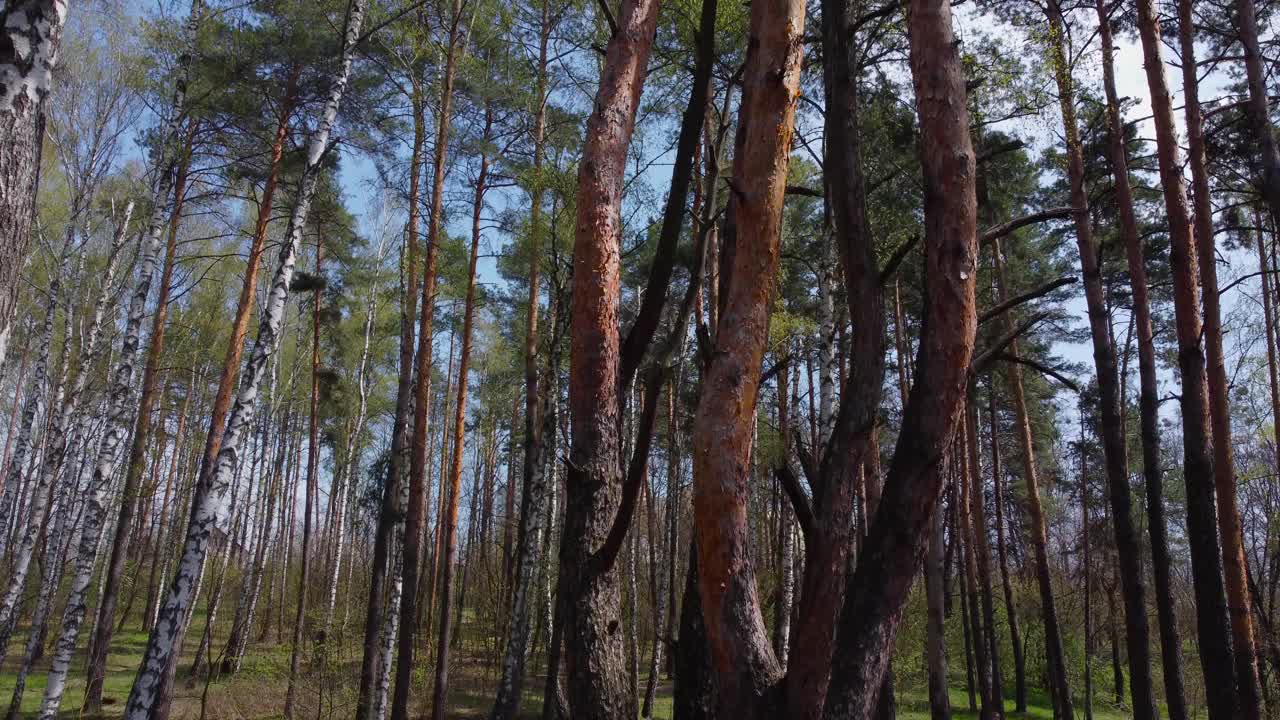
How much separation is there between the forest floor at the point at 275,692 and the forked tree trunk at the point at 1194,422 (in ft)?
30.0

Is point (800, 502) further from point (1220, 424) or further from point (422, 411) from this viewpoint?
point (422, 411)

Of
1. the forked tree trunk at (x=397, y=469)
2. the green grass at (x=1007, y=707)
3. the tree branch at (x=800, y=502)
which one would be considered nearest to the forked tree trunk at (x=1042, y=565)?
the green grass at (x=1007, y=707)

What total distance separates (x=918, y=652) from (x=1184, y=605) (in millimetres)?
11433

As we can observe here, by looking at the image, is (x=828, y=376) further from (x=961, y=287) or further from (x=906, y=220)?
(x=961, y=287)

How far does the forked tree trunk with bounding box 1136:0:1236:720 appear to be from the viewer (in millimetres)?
6848

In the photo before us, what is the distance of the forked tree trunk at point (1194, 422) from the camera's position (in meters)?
6.85

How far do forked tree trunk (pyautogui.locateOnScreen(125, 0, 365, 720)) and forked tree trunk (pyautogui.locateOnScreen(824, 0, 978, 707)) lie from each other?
20.8ft

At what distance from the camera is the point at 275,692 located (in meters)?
14.2

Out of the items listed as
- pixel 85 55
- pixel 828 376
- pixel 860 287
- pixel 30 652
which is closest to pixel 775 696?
pixel 860 287

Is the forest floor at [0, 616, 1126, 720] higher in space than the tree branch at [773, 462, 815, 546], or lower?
lower

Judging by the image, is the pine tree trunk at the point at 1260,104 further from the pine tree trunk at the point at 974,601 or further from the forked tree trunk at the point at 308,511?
the forked tree trunk at the point at 308,511

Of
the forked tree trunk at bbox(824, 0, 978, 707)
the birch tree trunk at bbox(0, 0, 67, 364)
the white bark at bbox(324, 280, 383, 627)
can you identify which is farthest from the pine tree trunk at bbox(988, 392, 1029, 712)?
the birch tree trunk at bbox(0, 0, 67, 364)

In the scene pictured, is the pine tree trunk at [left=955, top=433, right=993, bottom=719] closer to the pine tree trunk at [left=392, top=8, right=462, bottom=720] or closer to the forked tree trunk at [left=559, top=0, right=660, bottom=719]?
the pine tree trunk at [left=392, top=8, right=462, bottom=720]

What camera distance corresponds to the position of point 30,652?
10828mm
